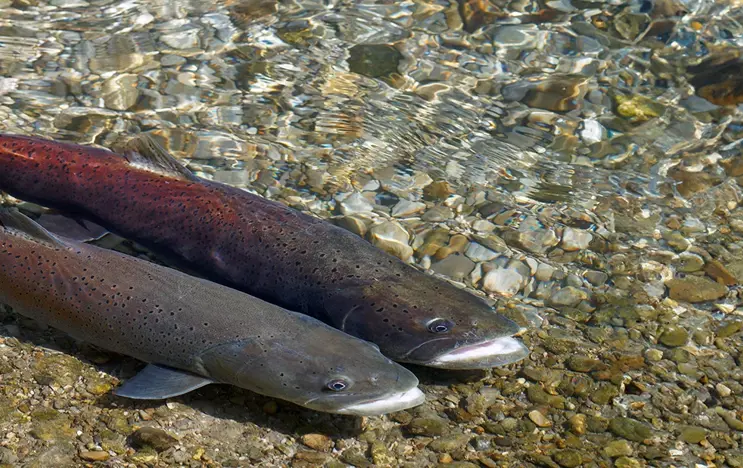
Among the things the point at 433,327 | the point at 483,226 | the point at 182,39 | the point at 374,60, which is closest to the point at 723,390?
the point at 433,327

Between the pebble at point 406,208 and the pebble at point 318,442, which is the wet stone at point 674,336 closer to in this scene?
the pebble at point 406,208

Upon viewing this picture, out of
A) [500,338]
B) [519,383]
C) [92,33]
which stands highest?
[92,33]

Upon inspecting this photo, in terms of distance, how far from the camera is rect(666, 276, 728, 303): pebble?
557 cm

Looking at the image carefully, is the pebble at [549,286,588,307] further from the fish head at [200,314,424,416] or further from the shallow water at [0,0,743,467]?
the fish head at [200,314,424,416]

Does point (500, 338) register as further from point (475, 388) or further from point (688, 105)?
point (688, 105)

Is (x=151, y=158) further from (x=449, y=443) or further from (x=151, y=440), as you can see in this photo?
(x=449, y=443)

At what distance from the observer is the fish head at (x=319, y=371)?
154 inches

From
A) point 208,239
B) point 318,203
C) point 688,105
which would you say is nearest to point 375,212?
point 318,203

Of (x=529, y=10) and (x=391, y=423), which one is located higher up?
(x=529, y=10)

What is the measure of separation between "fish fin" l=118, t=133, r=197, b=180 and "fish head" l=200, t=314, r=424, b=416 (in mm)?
1585

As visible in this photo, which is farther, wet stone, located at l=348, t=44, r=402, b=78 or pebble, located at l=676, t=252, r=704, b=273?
wet stone, located at l=348, t=44, r=402, b=78

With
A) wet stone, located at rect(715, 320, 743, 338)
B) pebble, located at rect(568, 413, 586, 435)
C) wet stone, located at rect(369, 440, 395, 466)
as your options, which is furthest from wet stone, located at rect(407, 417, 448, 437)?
wet stone, located at rect(715, 320, 743, 338)

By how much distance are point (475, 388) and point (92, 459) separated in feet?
7.03

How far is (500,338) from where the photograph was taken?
14.4 feet
